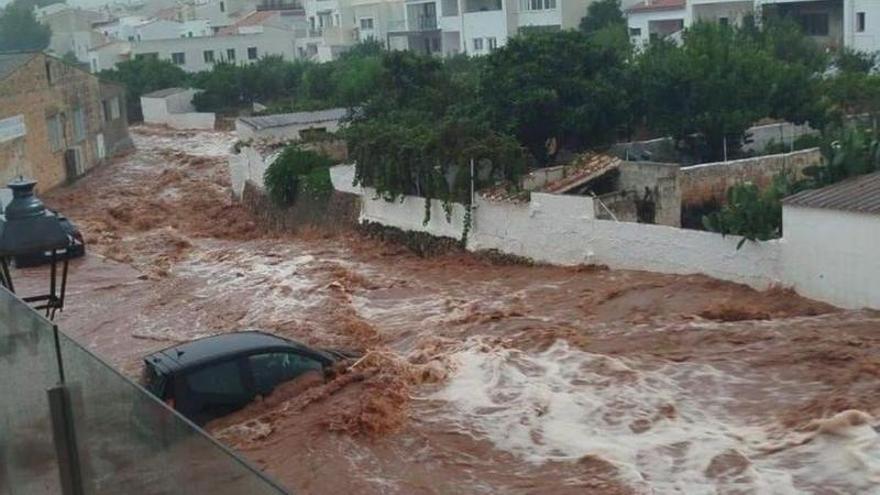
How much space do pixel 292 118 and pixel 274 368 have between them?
26.8m

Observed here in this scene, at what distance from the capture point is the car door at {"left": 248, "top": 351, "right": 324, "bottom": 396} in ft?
38.8

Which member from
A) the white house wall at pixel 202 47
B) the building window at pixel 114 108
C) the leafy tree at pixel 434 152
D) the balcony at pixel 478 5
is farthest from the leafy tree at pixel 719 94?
the white house wall at pixel 202 47

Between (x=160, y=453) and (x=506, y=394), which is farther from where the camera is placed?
(x=506, y=394)

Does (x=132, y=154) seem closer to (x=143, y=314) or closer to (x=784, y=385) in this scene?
(x=143, y=314)

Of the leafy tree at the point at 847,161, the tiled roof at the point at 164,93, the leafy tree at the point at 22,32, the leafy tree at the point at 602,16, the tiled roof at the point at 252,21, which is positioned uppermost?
the leafy tree at the point at 22,32

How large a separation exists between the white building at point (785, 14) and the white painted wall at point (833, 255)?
2502cm

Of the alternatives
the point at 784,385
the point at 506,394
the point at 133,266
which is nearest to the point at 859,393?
the point at 784,385

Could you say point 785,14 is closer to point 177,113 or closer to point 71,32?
point 177,113

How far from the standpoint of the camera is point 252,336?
12070 mm

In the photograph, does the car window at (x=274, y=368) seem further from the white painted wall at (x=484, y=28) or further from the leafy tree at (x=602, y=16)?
the leafy tree at (x=602, y=16)

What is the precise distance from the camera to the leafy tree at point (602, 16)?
2079 inches

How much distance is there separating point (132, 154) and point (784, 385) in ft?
121

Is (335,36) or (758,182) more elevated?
(335,36)

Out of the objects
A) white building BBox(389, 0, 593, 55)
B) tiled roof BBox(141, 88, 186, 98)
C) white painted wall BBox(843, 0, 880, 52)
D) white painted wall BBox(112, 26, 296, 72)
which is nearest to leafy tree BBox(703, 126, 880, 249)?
white painted wall BBox(843, 0, 880, 52)
